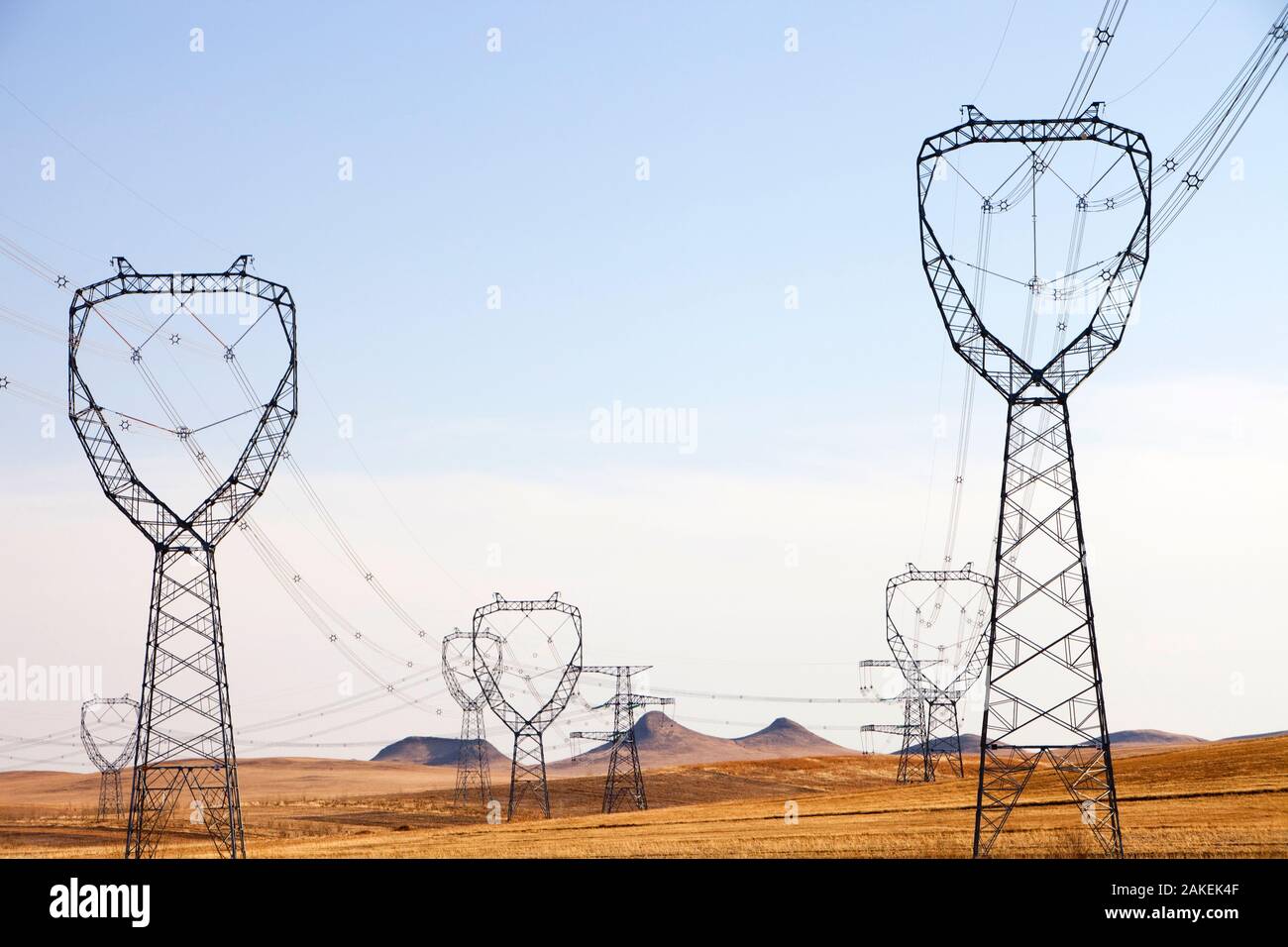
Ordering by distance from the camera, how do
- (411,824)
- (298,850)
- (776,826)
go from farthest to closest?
(411,824) → (776,826) → (298,850)

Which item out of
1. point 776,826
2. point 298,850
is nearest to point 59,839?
point 298,850

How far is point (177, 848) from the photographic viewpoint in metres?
68.7

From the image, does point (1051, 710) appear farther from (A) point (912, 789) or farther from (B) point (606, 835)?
(A) point (912, 789)

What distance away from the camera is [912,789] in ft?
317

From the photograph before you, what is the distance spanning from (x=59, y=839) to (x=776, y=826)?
6274 centimetres
